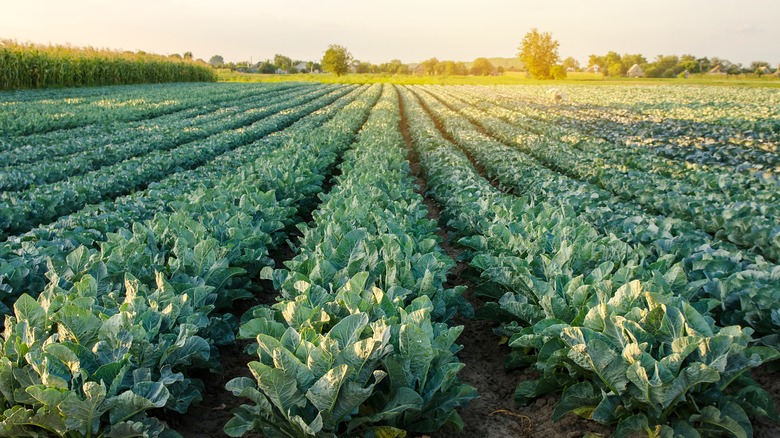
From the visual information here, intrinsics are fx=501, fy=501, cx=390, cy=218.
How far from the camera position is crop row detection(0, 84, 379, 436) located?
2.31 metres

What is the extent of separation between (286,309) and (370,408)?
75 cm

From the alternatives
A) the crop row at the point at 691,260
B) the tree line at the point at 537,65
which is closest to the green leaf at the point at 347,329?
the crop row at the point at 691,260

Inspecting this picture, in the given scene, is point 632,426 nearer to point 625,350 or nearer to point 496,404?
point 625,350

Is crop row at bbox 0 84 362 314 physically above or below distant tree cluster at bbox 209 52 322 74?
below

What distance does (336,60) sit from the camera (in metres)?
87.9

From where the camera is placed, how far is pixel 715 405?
2.74 meters

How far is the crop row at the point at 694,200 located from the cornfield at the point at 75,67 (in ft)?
90.6

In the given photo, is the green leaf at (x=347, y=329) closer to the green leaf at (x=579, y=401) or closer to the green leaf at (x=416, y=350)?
the green leaf at (x=416, y=350)

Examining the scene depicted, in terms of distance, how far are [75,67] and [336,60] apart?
61.2 meters

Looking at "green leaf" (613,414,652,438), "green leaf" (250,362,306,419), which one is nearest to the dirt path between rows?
"green leaf" (613,414,652,438)

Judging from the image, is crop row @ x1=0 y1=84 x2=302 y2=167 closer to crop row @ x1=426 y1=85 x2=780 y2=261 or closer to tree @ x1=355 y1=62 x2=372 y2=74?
crop row @ x1=426 y1=85 x2=780 y2=261

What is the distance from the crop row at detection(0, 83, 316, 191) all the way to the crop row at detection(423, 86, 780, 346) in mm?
8358

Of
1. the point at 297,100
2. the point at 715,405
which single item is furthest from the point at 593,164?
the point at 297,100

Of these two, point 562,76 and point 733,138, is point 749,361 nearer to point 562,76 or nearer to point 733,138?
point 733,138
